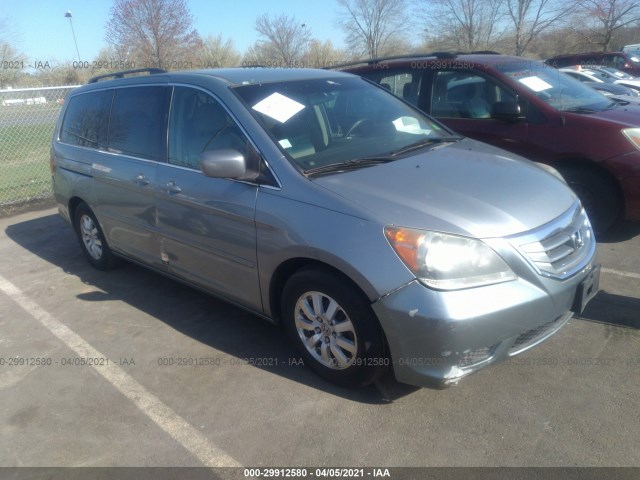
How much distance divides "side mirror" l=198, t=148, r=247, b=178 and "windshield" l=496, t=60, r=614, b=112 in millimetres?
3531

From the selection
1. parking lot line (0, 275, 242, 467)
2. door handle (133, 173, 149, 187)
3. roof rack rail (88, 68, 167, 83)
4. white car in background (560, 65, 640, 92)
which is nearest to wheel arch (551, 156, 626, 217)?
door handle (133, 173, 149, 187)

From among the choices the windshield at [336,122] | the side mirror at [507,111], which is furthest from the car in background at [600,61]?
the windshield at [336,122]

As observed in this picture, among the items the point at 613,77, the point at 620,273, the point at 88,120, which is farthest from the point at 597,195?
the point at 613,77

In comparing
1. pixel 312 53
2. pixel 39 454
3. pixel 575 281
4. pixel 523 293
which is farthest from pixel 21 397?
pixel 312 53

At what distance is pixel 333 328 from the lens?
9.98ft

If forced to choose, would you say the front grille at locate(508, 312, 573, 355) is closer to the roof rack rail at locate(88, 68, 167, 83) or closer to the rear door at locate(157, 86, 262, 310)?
the rear door at locate(157, 86, 262, 310)

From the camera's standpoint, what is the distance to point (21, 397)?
3.41 m

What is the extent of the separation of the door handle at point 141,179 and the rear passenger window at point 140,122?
15cm

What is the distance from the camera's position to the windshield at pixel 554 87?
17.8 feet

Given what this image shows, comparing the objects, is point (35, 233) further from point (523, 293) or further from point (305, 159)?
point (523, 293)

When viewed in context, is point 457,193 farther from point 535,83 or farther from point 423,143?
point 535,83

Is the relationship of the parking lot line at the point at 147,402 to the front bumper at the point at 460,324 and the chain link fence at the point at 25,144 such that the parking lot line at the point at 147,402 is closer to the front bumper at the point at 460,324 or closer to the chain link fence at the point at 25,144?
the front bumper at the point at 460,324

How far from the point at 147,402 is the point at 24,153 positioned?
1137 centimetres

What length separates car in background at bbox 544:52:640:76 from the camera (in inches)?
855
